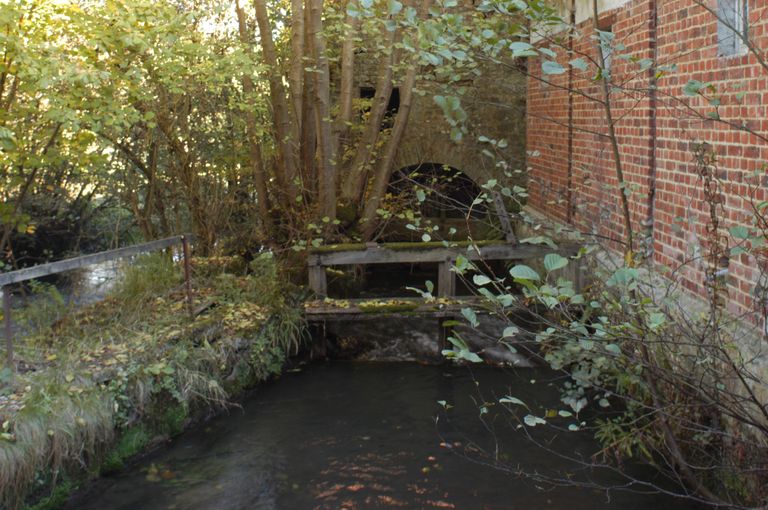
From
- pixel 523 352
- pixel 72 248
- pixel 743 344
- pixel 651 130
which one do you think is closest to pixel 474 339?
pixel 523 352

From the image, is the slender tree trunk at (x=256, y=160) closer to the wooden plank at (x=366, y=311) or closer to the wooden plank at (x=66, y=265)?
the wooden plank at (x=366, y=311)

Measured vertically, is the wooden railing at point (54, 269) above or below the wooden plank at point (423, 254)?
above

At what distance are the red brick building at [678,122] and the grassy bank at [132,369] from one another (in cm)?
332

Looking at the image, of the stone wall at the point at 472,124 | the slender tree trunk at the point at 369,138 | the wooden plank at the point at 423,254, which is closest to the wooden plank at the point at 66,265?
the wooden plank at the point at 423,254

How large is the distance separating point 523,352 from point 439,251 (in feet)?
4.68

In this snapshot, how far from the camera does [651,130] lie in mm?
7430

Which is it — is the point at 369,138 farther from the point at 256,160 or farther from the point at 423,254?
the point at 423,254

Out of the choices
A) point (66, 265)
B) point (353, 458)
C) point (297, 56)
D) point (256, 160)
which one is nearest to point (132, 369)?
point (66, 265)

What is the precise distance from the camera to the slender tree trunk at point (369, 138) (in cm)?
1098

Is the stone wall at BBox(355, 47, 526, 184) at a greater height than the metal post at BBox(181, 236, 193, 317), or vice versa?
the stone wall at BBox(355, 47, 526, 184)

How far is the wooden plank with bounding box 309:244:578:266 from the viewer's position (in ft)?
30.8

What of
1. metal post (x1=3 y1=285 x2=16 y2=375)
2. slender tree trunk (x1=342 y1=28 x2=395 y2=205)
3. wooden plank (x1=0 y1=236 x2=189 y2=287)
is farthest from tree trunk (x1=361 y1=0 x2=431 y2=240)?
metal post (x1=3 y1=285 x2=16 y2=375)

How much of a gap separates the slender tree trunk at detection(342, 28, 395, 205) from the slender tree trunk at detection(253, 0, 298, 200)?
841 mm

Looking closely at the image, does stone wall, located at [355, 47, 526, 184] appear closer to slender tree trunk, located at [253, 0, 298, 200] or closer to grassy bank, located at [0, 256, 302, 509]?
slender tree trunk, located at [253, 0, 298, 200]
